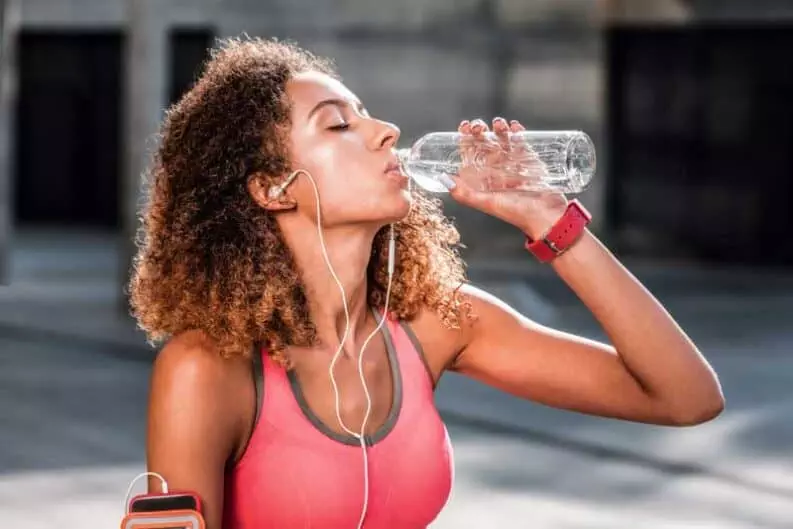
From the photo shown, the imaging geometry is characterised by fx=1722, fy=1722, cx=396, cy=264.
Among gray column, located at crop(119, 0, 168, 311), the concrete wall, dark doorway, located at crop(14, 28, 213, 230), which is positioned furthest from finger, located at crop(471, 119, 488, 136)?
dark doorway, located at crop(14, 28, 213, 230)

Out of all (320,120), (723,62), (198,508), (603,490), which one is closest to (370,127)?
(320,120)

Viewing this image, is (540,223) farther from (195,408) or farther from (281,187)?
(195,408)

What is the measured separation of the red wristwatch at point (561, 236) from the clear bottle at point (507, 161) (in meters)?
0.11

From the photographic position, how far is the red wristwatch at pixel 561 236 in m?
3.35

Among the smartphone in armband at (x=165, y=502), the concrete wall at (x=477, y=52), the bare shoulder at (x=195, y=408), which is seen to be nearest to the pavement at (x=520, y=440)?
the bare shoulder at (x=195, y=408)

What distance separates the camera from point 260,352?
10.7 feet

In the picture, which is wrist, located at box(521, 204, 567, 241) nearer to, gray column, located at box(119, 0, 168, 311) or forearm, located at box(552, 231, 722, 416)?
forearm, located at box(552, 231, 722, 416)

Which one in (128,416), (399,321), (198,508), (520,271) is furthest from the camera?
(520,271)

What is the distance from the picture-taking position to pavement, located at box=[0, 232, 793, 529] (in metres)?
7.42

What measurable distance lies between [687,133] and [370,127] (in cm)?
1668

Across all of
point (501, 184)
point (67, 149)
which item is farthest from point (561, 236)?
point (67, 149)

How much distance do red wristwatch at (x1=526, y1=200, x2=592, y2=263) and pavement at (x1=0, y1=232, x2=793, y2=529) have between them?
3.84m

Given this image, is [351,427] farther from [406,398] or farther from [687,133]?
[687,133]

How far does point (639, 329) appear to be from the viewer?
3.41 metres
